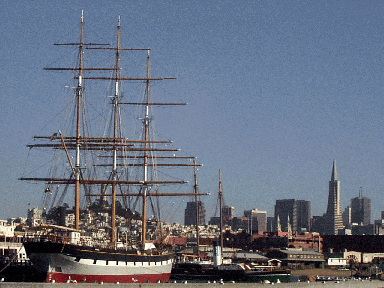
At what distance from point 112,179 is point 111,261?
78.4 feet

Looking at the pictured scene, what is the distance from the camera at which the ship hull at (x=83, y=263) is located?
74.6 m

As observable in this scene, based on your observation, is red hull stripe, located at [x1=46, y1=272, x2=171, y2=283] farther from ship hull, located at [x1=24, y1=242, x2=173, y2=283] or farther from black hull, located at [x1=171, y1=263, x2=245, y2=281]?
black hull, located at [x1=171, y1=263, x2=245, y2=281]

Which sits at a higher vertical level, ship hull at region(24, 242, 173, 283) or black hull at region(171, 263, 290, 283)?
ship hull at region(24, 242, 173, 283)

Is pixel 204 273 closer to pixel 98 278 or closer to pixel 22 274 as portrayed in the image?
pixel 98 278

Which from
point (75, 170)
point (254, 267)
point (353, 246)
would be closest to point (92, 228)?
point (75, 170)

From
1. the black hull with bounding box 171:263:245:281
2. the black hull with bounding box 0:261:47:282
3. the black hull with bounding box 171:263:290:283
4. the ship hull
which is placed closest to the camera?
the black hull with bounding box 0:261:47:282

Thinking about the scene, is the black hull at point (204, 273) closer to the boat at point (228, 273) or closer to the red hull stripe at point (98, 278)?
the boat at point (228, 273)

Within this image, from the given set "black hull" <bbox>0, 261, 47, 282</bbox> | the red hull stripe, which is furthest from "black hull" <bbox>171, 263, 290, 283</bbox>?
"black hull" <bbox>0, 261, 47, 282</bbox>

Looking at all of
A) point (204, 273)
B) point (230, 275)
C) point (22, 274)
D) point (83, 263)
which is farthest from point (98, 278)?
point (204, 273)

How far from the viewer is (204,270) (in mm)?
96938

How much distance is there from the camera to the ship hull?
74562 millimetres

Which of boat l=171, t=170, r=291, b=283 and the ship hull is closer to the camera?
the ship hull

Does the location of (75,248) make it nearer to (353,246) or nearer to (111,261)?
(111,261)

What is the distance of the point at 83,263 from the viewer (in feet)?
252
